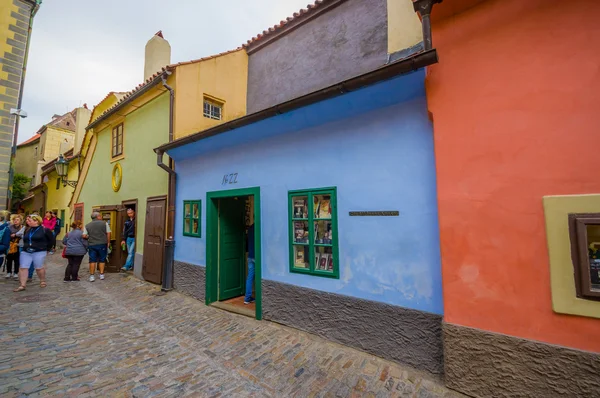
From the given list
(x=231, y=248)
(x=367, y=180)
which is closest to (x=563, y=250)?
(x=367, y=180)

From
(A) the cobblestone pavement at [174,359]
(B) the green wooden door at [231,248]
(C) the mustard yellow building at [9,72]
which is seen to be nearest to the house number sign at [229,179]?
(B) the green wooden door at [231,248]

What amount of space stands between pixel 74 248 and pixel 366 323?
841 centimetres

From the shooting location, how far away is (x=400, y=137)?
3561mm

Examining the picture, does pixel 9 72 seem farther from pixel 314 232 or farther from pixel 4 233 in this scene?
Answer: pixel 314 232

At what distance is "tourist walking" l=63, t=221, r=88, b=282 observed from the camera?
7.67 m

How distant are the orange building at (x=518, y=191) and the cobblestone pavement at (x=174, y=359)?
2.58 feet

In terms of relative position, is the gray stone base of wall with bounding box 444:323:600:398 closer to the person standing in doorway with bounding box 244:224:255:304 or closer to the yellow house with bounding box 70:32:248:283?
the person standing in doorway with bounding box 244:224:255:304

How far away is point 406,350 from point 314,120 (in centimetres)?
351

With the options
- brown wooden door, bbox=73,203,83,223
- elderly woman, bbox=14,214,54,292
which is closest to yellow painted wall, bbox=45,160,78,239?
brown wooden door, bbox=73,203,83,223

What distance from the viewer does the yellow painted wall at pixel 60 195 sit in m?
15.4

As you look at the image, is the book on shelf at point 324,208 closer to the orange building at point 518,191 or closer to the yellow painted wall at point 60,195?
the orange building at point 518,191

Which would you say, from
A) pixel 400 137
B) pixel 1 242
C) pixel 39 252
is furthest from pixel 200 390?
pixel 1 242

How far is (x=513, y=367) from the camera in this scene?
2.62 metres

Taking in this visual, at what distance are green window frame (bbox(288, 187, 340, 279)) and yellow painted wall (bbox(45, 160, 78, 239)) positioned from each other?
1581 centimetres
